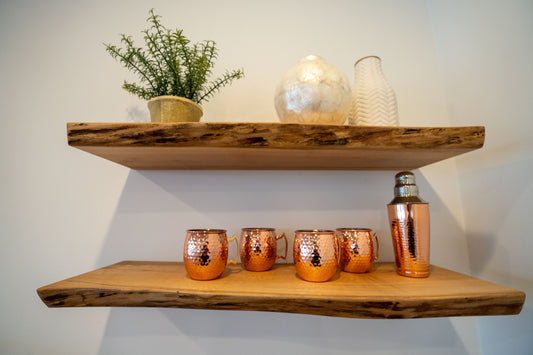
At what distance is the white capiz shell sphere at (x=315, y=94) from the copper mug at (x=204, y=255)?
1.08ft

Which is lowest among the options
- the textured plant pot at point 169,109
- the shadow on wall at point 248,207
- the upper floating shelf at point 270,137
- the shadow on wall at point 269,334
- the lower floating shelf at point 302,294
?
the shadow on wall at point 269,334

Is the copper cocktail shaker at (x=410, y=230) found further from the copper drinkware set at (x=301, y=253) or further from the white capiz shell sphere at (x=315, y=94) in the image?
the white capiz shell sphere at (x=315, y=94)

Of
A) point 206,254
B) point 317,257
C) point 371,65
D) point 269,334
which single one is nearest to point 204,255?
point 206,254

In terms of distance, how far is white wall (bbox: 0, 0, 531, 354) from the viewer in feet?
2.08

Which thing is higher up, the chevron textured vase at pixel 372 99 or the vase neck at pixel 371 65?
A: the vase neck at pixel 371 65

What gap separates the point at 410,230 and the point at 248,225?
1.38 ft

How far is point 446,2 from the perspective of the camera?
71 cm

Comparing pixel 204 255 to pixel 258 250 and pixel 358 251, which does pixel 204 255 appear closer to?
pixel 258 250

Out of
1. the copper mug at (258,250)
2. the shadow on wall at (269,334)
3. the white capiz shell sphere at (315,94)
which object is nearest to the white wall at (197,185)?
the shadow on wall at (269,334)

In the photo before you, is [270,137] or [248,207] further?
[248,207]

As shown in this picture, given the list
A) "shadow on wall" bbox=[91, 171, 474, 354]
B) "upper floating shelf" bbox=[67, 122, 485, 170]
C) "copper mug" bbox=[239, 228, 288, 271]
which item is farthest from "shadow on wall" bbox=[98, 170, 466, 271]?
"upper floating shelf" bbox=[67, 122, 485, 170]

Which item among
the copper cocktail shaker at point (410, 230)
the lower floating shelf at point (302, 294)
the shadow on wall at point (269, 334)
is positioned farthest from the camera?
the shadow on wall at point (269, 334)

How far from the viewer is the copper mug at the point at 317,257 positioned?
46cm

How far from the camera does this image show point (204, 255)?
472 millimetres
